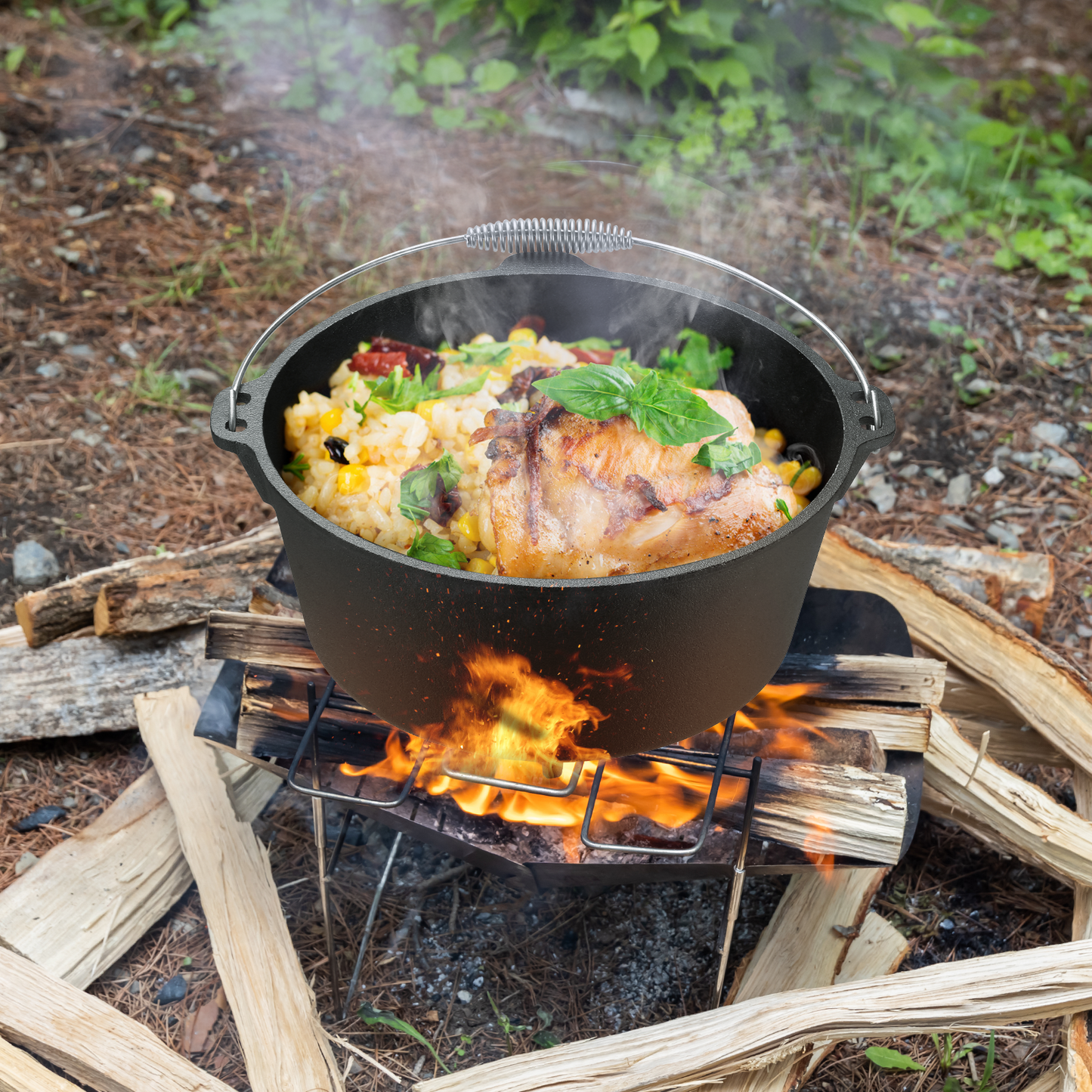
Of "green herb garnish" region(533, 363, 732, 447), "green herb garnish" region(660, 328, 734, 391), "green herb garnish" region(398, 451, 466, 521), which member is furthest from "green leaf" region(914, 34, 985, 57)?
"green herb garnish" region(398, 451, 466, 521)

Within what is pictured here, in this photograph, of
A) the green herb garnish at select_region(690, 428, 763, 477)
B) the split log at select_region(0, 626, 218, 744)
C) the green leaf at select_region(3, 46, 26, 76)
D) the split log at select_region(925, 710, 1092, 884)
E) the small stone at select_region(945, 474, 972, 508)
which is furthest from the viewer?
the green leaf at select_region(3, 46, 26, 76)

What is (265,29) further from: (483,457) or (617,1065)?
(617,1065)

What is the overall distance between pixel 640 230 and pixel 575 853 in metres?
4.44

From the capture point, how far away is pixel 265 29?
7.61 metres

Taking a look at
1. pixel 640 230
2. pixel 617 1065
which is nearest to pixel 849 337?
pixel 640 230

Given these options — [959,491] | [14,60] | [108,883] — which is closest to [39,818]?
[108,883]

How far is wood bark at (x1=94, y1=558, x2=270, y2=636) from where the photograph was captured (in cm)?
329

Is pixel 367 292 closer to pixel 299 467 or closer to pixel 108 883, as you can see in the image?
pixel 299 467

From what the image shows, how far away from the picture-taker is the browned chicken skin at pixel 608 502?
2117mm

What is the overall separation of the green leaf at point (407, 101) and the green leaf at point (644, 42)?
1703 millimetres

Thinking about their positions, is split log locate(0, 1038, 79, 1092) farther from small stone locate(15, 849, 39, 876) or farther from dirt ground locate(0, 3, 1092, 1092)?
small stone locate(15, 849, 39, 876)

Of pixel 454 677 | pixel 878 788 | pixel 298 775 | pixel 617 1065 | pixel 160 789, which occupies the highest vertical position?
pixel 454 677

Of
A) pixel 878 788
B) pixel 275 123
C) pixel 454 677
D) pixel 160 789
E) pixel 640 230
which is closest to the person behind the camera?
pixel 454 677

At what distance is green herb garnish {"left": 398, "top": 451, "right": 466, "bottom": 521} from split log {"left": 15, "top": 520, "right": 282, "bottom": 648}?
136cm
